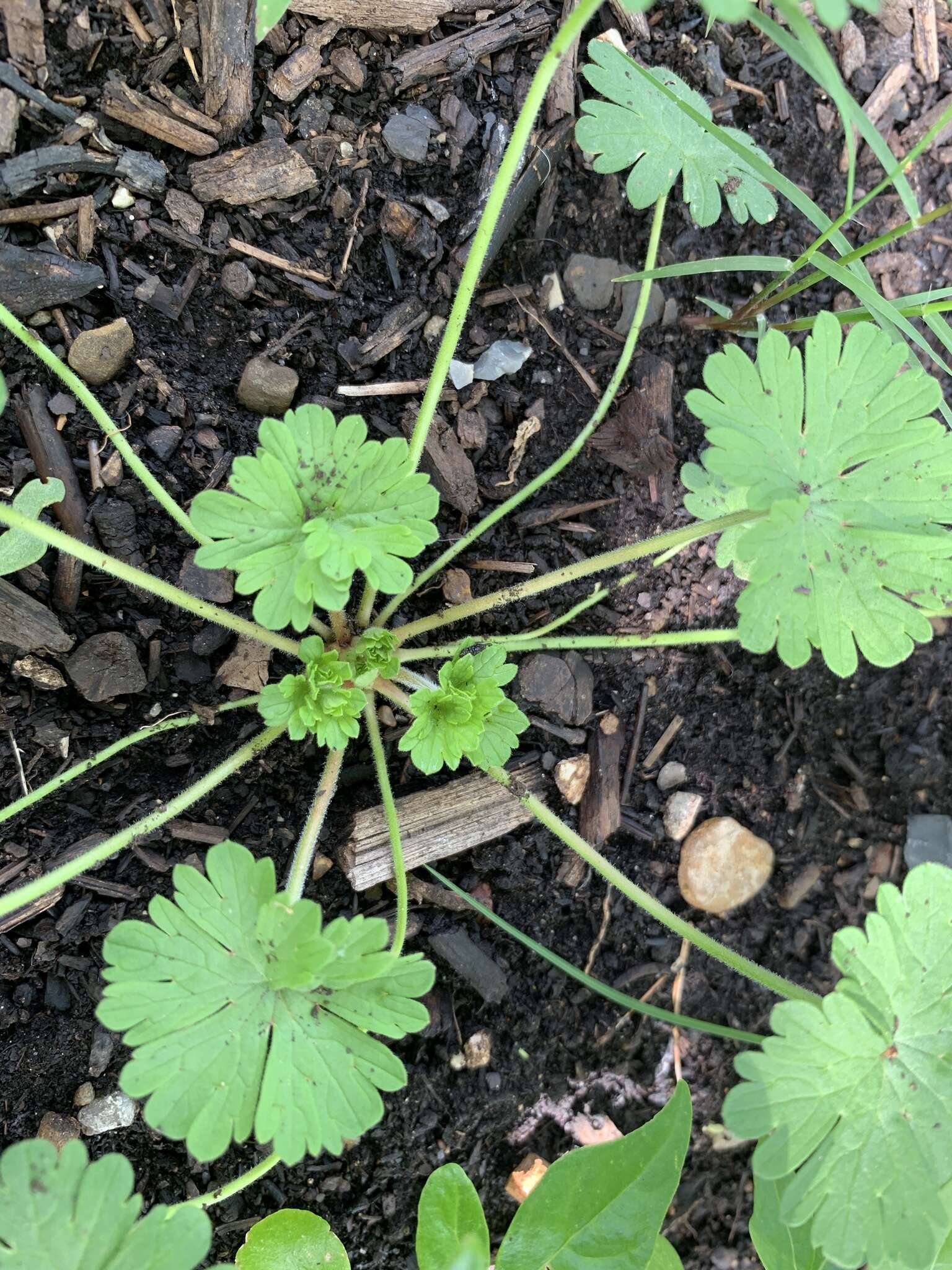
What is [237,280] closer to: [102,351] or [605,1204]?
[102,351]

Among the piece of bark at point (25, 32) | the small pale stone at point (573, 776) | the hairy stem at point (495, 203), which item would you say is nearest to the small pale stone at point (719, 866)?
the small pale stone at point (573, 776)

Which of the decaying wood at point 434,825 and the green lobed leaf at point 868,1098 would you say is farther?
the decaying wood at point 434,825

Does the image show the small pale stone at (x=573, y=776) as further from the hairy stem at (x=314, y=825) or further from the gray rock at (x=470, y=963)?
the hairy stem at (x=314, y=825)

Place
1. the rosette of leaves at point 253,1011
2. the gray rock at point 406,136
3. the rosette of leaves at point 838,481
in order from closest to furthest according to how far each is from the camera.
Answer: the rosette of leaves at point 253,1011, the rosette of leaves at point 838,481, the gray rock at point 406,136

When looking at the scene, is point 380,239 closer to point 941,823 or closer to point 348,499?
point 348,499

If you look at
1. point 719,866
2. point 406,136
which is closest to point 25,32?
point 406,136

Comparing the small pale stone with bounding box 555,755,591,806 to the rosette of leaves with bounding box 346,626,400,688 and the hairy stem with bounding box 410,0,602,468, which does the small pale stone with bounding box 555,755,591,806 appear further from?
→ the hairy stem with bounding box 410,0,602,468

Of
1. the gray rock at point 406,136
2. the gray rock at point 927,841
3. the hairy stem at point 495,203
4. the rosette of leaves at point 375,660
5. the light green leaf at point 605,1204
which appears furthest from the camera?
the gray rock at point 927,841

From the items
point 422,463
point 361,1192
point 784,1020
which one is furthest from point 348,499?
point 361,1192
